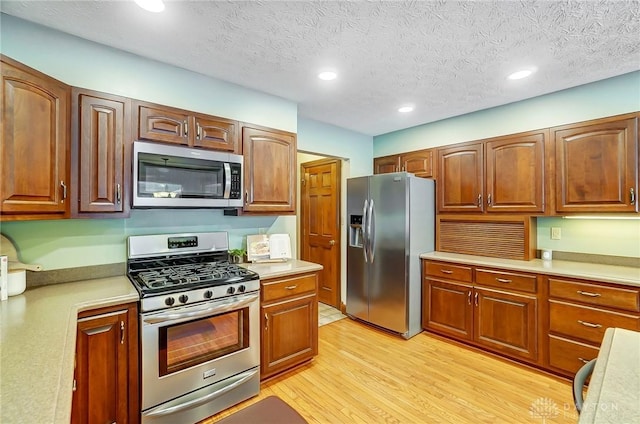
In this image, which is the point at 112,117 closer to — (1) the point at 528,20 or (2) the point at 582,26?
(1) the point at 528,20

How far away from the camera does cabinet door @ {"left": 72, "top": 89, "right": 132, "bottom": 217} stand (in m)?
1.83

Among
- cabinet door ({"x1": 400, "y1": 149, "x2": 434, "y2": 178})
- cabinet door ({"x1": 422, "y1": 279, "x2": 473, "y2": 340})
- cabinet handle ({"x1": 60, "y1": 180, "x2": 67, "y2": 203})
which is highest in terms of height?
cabinet door ({"x1": 400, "y1": 149, "x2": 434, "y2": 178})

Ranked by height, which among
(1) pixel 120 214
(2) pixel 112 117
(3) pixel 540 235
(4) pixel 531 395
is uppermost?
(2) pixel 112 117

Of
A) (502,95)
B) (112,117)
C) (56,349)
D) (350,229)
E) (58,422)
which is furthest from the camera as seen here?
(350,229)

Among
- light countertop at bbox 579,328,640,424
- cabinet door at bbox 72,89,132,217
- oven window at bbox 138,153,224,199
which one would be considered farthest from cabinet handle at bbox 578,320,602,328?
cabinet door at bbox 72,89,132,217

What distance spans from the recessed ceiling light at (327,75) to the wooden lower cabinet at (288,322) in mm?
1678

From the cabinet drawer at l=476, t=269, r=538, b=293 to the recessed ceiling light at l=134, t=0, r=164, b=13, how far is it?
10.7ft

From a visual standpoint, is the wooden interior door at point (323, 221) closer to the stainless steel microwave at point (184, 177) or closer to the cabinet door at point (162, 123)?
the stainless steel microwave at point (184, 177)

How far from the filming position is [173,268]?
230 cm

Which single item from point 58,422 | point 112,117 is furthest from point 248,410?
point 112,117

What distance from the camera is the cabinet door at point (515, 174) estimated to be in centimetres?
284

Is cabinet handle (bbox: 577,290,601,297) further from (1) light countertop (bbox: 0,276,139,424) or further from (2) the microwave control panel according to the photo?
(1) light countertop (bbox: 0,276,139,424)

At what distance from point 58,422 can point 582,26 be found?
9.73 feet

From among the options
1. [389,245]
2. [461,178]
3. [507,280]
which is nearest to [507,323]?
[507,280]
